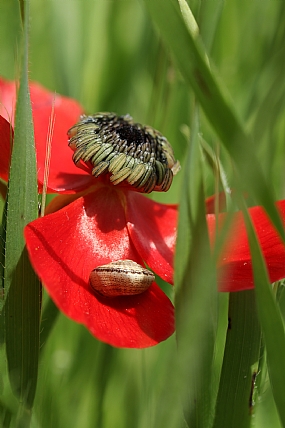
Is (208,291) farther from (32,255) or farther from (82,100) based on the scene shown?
(82,100)

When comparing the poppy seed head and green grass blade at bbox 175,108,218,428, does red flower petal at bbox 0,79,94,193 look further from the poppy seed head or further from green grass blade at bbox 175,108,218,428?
green grass blade at bbox 175,108,218,428

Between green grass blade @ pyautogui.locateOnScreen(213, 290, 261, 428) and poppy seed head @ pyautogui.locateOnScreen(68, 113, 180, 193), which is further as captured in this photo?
poppy seed head @ pyautogui.locateOnScreen(68, 113, 180, 193)

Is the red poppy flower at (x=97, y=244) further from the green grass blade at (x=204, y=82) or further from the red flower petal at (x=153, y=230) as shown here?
the green grass blade at (x=204, y=82)

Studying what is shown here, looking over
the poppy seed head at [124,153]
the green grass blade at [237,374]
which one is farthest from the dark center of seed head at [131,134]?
the green grass blade at [237,374]

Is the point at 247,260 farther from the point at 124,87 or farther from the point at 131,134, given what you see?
the point at 124,87

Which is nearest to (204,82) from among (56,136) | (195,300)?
(195,300)

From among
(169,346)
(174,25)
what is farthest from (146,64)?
(174,25)

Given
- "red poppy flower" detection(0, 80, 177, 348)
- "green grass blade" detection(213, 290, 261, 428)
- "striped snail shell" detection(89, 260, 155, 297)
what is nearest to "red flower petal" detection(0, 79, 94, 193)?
"red poppy flower" detection(0, 80, 177, 348)
